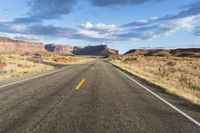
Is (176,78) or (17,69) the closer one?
(176,78)

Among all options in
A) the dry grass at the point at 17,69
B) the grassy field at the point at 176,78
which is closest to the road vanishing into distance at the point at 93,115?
the grassy field at the point at 176,78

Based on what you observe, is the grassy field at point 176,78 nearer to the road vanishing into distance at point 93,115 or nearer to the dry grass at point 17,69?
the road vanishing into distance at point 93,115

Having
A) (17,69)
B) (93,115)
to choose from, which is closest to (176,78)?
(17,69)

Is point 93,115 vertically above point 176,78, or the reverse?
point 93,115

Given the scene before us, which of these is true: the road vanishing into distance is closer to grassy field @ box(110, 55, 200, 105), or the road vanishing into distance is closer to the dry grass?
grassy field @ box(110, 55, 200, 105)

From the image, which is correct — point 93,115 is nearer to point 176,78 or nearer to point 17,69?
point 176,78

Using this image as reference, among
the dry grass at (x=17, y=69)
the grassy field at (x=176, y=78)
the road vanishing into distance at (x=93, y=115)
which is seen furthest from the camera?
the dry grass at (x=17, y=69)

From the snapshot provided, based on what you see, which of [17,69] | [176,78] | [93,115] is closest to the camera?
[93,115]

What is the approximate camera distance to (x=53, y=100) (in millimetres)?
9594

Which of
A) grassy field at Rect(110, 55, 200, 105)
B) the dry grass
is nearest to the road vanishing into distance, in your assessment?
grassy field at Rect(110, 55, 200, 105)

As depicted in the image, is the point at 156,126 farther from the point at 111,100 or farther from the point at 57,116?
the point at 111,100

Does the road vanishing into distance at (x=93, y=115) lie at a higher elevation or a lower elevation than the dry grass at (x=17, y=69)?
higher

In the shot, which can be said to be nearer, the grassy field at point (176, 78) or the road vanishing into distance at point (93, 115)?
the road vanishing into distance at point (93, 115)

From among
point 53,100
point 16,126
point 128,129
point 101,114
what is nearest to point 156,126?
point 128,129
